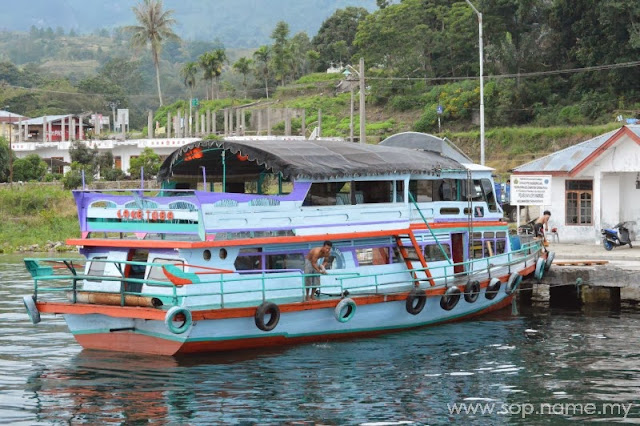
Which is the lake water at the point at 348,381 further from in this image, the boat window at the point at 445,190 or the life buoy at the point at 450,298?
the boat window at the point at 445,190

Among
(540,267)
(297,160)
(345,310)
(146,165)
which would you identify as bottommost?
(345,310)

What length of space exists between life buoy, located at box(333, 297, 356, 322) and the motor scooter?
12.6 meters

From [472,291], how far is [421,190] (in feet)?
8.67

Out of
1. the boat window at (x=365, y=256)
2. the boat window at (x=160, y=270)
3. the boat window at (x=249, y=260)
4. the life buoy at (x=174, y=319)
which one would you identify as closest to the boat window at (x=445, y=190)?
the boat window at (x=365, y=256)

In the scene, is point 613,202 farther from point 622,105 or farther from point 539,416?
point 622,105

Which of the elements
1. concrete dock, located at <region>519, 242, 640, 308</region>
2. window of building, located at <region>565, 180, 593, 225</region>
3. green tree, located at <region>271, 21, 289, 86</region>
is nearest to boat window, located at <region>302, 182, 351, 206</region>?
concrete dock, located at <region>519, 242, 640, 308</region>

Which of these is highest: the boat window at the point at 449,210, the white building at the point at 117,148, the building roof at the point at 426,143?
the white building at the point at 117,148

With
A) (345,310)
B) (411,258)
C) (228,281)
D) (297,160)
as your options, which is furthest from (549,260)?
(228,281)

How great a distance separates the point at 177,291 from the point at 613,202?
18.3 meters

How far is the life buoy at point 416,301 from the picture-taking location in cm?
2100

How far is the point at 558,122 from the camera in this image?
5450 centimetres

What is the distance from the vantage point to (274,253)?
1941 centimetres

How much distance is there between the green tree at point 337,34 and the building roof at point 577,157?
209 feet

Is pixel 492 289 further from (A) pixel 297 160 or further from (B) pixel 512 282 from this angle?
(A) pixel 297 160
